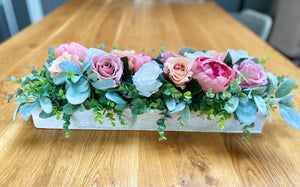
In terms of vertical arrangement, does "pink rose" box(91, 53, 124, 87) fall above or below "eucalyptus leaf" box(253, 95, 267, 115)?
above

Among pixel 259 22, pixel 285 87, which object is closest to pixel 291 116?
pixel 285 87

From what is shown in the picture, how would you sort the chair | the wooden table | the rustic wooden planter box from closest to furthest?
the wooden table → the rustic wooden planter box → the chair

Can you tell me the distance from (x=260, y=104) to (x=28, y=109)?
54 centimetres

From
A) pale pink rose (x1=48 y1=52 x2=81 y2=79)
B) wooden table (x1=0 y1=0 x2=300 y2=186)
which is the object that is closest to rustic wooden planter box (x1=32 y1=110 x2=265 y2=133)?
wooden table (x1=0 y1=0 x2=300 y2=186)

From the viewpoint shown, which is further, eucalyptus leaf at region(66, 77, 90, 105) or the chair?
the chair

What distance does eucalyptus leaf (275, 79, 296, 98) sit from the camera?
555 millimetres

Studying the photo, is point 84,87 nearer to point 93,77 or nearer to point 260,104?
point 93,77

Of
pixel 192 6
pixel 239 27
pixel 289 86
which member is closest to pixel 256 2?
pixel 192 6

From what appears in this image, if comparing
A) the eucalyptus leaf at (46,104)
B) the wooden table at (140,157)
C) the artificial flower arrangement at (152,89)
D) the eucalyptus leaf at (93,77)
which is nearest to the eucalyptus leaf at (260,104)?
the artificial flower arrangement at (152,89)

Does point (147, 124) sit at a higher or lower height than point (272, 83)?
lower

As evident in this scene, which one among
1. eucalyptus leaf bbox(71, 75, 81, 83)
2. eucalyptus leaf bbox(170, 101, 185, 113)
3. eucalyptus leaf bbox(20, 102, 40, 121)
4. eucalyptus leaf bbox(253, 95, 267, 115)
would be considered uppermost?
eucalyptus leaf bbox(71, 75, 81, 83)

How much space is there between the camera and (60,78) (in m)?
0.51

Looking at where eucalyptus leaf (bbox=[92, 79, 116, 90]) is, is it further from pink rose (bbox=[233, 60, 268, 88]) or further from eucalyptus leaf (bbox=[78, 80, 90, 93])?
pink rose (bbox=[233, 60, 268, 88])

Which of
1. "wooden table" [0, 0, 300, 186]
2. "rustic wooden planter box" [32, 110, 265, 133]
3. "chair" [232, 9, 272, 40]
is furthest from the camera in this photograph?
"chair" [232, 9, 272, 40]
